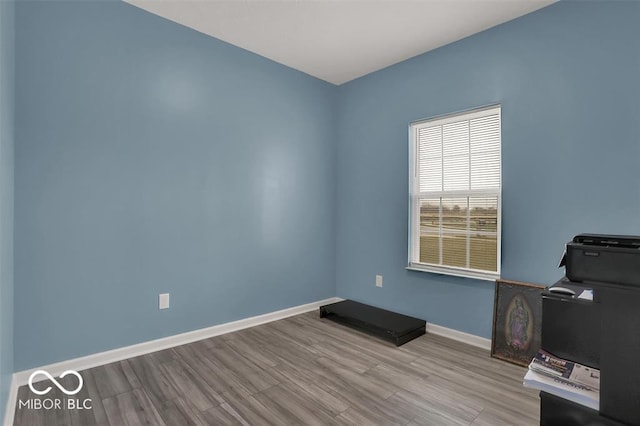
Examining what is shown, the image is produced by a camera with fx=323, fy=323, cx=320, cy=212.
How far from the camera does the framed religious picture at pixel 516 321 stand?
2.43 m

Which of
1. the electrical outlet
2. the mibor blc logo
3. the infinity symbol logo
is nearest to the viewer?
the mibor blc logo

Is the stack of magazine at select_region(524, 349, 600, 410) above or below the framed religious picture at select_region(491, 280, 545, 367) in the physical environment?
above

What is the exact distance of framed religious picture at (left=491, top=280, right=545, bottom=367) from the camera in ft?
7.98

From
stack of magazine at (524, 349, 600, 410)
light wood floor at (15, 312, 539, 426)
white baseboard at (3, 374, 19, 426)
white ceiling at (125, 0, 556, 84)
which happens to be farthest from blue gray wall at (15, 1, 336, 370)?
stack of magazine at (524, 349, 600, 410)

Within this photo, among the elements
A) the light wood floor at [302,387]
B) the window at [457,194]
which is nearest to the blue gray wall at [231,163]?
the window at [457,194]

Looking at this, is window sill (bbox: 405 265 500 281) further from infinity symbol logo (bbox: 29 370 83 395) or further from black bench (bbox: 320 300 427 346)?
infinity symbol logo (bbox: 29 370 83 395)

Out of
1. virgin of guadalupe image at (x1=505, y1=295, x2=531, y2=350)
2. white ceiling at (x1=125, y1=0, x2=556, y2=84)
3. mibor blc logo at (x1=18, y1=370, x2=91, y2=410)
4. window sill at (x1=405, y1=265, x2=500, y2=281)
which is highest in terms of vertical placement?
white ceiling at (x1=125, y1=0, x2=556, y2=84)

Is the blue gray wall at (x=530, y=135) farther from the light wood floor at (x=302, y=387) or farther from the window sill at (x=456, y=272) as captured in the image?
the light wood floor at (x=302, y=387)

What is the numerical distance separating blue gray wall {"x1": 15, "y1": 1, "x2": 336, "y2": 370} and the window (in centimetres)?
131

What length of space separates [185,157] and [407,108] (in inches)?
86.9

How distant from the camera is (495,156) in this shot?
2.77 m

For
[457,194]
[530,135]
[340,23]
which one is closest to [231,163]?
[340,23]

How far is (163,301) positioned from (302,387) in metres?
1.38

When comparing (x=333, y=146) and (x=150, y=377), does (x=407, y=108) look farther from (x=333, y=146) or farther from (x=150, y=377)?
(x=150, y=377)
